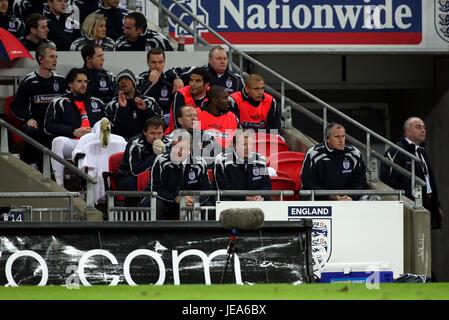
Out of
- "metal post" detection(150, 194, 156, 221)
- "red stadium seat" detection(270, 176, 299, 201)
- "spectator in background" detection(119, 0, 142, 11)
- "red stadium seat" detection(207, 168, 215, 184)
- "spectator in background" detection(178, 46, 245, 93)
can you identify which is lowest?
"metal post" detection(150, 194, 156, 221)

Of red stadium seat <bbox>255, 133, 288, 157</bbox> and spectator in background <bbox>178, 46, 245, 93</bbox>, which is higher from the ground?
spectator in background <bbox>178, 46, 245, 93</bbox>

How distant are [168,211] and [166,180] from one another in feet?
1.21

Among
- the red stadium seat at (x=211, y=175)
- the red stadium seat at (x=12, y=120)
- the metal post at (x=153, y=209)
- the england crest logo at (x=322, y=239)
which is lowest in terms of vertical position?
the england crest logo at (x=322, y=239)

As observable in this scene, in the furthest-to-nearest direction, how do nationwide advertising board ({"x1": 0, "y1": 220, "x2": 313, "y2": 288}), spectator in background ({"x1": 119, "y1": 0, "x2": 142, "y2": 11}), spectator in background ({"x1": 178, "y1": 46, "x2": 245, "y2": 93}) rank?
spectator in background ({"x1": 119, "y1": 0, "x2": 142, "y2": 11}) < spectator in background ({"x1": 178, "y1": 46, "x2": 245, "y2": 93}) < nationwide advertising board ({"x1": 0, "y1": 220, "x2": 313, "y2": 288})

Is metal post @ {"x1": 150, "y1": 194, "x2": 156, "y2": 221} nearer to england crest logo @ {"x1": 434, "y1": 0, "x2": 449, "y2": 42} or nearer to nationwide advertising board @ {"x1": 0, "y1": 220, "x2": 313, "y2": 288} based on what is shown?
nationwide advertising board @ {"x1": 0, "y1": 220, "x2": 313, "y2": 288}

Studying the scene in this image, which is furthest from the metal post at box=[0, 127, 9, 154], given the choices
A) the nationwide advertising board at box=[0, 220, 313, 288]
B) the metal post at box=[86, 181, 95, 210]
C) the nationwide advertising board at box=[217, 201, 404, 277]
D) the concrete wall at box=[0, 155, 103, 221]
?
the nationwide advertising board at box=[0, 220, 313, 288]

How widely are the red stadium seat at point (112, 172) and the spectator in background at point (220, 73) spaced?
196cm

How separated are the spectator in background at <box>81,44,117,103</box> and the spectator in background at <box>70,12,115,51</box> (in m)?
0.89

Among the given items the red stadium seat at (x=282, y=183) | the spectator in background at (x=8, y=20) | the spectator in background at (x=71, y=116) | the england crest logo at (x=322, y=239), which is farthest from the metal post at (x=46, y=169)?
the england crest logo at (x=322, y=239)

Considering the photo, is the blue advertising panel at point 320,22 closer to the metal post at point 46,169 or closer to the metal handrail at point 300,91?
the metal handrail at point 300,91

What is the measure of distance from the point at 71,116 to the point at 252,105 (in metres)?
2.25

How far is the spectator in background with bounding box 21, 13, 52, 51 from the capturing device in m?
17.9

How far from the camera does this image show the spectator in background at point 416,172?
1694 cm

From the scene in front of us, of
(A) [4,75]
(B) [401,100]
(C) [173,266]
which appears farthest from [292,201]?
(B) [401,100]
